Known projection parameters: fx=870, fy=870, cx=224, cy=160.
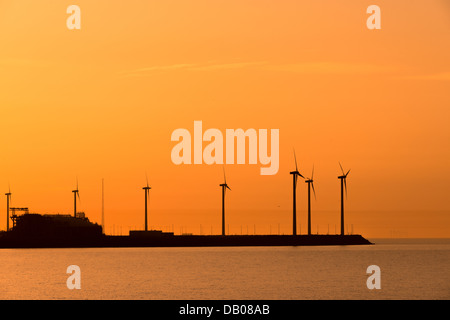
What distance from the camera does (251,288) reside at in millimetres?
101625
